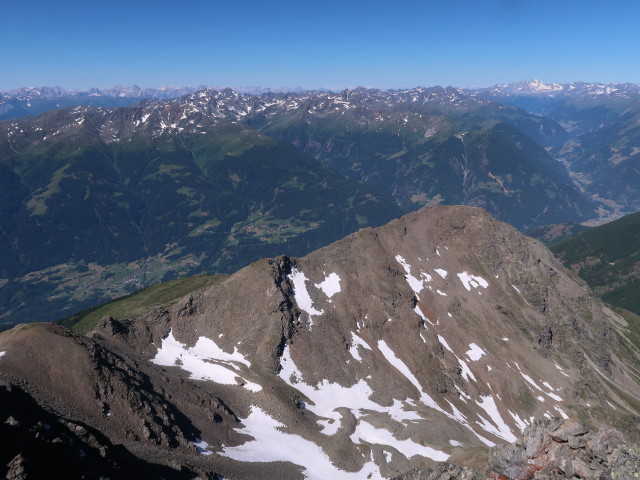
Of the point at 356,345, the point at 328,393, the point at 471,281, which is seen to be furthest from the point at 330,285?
the point at 471,281

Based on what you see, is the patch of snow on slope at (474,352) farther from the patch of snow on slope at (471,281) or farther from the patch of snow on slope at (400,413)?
the patch of snow on slope at (400,413)

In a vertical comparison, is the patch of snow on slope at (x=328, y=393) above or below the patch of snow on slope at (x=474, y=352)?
above

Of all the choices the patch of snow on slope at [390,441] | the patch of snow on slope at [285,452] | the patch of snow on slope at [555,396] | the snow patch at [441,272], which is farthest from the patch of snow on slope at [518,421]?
the patch of snow on slope at [285,452]

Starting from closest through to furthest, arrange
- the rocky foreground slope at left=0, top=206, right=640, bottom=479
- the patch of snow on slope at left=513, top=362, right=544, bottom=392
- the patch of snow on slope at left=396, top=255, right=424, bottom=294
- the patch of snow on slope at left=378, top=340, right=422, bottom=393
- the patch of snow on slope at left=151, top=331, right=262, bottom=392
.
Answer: the rocky foreground slope at left=0, top=206, right=640, bottom=479 → the patch of snow on slope at left=151, top=331, right=262, bottom=392 → the patch of snow on slope at left=378, top=340, right=422, bottom=393 → the patch of snow on slope at left=513, top=362, right=544, bottom=392 → the patch of snow on slope at left=396, top=255, right=424, bottom=294

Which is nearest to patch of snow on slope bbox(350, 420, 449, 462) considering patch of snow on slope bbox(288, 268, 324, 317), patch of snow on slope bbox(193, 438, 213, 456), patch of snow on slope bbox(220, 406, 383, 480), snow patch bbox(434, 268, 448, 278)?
patch of snow on slope bbox(220, 406, 383, 480)

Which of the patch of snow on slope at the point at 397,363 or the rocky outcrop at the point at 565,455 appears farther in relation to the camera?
the patch of snow on slope at the point at 397,363

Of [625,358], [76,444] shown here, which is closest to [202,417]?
[76,444]

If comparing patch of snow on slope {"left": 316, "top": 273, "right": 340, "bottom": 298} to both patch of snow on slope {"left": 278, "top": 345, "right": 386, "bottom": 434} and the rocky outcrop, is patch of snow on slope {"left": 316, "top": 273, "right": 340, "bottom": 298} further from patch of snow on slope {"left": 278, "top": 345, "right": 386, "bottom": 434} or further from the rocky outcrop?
the rocky outcrop
